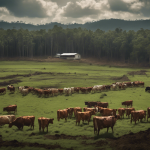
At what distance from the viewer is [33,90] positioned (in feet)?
97.9

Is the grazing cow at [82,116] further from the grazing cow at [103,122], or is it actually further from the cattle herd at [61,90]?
the cattle herd at [61,90]

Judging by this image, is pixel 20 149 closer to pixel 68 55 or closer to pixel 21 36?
pixel 68 55

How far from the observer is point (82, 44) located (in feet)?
407

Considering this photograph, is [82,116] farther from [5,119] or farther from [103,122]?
[5,119]

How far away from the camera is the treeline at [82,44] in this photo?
9581 cm

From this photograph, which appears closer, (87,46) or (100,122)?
(100,122)

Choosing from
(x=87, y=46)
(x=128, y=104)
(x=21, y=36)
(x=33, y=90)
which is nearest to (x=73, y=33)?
(x=87, y=46)

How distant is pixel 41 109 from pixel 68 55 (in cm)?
8374

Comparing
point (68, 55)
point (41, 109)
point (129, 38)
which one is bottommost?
point (41, 109)

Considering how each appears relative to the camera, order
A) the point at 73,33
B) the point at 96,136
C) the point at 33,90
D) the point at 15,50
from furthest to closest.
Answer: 1. the point at 73,33
2. the point at 15,50
3. the point at 33,90
4. the point at 96,136

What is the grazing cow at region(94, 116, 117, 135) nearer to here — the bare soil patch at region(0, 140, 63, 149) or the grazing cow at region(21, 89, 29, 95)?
the bare soil patch at region(0, 140, 63, 149)

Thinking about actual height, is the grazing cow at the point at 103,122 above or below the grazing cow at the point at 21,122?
above

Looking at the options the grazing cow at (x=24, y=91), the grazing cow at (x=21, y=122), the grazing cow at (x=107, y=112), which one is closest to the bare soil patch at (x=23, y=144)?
the grazing cow at (x=21, y=122)

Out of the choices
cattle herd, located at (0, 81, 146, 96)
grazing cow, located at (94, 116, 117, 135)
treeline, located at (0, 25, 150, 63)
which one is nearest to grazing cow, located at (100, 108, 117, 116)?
grazing cow, located at (94, 116, 117, 135)
